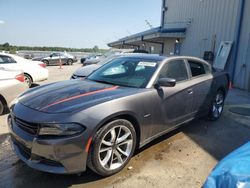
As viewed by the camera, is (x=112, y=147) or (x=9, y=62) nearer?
(x=112, y=147)

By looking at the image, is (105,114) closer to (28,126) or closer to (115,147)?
(115,147)

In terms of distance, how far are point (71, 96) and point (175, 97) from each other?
1.69 metres

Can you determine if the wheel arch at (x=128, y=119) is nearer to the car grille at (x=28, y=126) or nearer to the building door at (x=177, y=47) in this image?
the car grille at (x=28, y=126)

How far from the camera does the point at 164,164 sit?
340cm

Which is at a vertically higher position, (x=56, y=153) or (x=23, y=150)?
(x=56, y=153)

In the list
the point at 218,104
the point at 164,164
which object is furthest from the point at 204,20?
the point at 164,164

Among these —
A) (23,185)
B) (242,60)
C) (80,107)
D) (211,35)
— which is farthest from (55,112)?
(211,35)

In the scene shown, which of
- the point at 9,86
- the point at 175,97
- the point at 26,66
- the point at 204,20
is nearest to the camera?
the point at 175,97

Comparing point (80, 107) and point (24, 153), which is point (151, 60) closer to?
point (80, 107)

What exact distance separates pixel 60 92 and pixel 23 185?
4.06 ft

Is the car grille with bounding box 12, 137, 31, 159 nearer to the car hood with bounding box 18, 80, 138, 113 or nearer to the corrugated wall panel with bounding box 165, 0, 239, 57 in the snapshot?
the car hood with bounding box 18, 80, 138, 113

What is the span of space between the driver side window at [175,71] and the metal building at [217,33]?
6.27m

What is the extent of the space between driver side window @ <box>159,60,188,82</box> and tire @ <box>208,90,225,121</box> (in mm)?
1349

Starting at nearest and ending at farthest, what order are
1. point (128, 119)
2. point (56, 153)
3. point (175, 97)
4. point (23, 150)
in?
point (56, 153)
point (23, 150)
point (128, 119)
point (175, 97)
